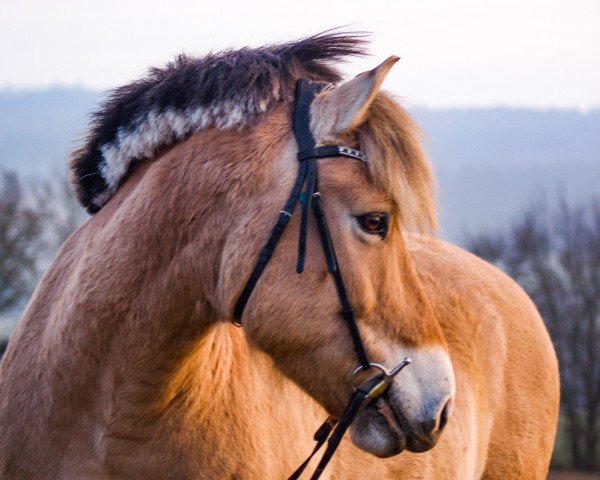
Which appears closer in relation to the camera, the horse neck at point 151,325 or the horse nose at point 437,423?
the horse nose at point 437,423

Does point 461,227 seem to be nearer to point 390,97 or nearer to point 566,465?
point 566,465

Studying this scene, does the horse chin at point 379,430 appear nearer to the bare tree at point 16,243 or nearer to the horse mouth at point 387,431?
the horse mouth at point 387,431

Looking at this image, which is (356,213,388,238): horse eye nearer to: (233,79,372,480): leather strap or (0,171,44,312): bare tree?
(233,79,372,480): leather strap

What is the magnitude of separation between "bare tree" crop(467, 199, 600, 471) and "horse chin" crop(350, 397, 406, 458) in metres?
15.2

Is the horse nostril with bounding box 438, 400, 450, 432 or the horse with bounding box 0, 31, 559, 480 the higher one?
the horse with bounding box 0, 31, 559, 480

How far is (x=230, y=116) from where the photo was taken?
3.10 metres

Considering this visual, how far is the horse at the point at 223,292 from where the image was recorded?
2916mm

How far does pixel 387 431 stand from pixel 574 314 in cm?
1573

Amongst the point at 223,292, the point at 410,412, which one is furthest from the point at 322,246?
the point at 410,412

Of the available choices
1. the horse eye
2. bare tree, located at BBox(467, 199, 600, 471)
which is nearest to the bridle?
the horse eye

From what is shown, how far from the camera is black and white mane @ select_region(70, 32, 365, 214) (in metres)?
3.12

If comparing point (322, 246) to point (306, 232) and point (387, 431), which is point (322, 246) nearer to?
point (306, 232)

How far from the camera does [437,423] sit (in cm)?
291

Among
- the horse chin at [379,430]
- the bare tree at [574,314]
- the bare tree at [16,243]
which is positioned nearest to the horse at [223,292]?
the horse chin at [379,430]
